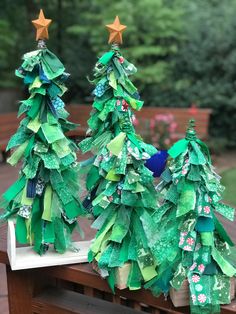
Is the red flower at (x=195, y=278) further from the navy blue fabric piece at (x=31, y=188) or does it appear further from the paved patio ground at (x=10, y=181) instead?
the paved patio ground at (x=10, y=181)

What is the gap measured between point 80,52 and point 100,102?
29.8 ft

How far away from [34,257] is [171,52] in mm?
8424

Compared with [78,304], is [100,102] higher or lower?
higher

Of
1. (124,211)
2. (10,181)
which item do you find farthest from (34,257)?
(10,181)

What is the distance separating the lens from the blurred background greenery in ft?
31.2

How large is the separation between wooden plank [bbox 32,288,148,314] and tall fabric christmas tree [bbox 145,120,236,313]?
0.67 meters

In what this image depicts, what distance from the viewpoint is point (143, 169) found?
195cm

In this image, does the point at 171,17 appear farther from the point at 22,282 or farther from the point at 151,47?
the point at 22,282

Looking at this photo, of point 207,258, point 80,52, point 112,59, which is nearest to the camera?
point 207,258

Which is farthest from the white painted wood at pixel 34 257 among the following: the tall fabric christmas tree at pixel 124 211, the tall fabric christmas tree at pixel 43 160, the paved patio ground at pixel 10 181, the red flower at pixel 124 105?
the red flower at pixel 124 105

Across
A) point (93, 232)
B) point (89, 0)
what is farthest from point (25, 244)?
point (89, 0)

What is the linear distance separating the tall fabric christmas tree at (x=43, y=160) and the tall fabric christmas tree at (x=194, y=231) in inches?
21.8

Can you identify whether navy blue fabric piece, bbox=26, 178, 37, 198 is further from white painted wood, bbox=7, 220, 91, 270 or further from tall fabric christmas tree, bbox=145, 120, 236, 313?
tall fabric christmas tree, bbox=145, 120, 236, 313

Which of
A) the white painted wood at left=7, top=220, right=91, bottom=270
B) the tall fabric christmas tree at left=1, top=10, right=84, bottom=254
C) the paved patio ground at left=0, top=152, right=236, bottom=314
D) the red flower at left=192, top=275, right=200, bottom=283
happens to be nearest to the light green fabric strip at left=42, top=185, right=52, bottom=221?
the tall fabric christmas tree at left=1, top=10, right=84, bottom=254
